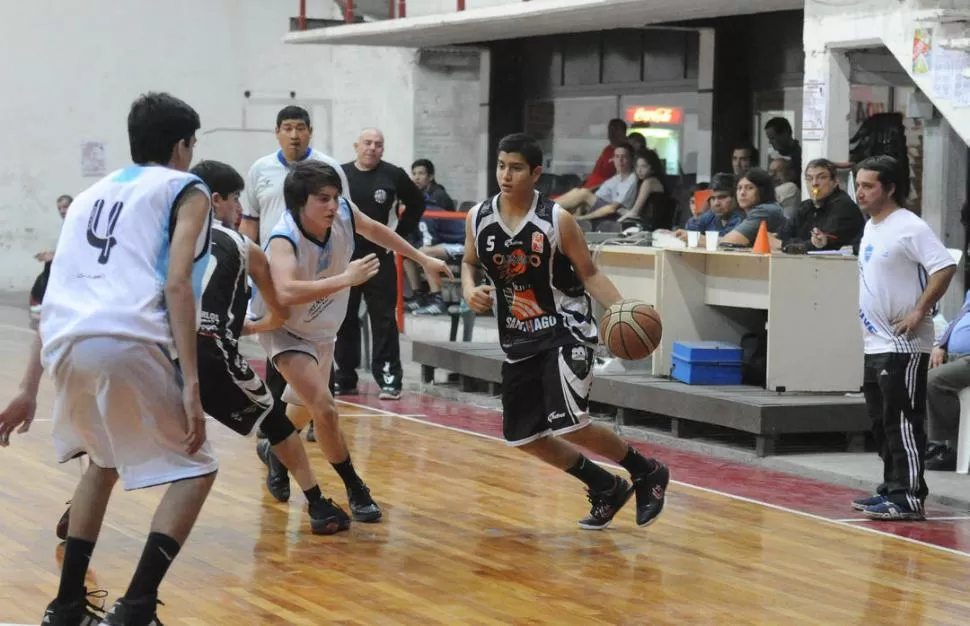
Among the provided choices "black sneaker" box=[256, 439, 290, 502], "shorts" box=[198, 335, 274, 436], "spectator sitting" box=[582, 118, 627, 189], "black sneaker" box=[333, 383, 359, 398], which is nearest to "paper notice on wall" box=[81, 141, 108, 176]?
"spectator sitting" box=[582, 118, 627, 189]

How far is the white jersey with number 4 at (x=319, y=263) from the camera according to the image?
707 centimetres

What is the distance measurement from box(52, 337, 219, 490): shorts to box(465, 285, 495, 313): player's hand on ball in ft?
7.04

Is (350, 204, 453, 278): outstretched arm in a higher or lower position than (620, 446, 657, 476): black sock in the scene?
higher

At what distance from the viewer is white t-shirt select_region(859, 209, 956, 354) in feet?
24.6

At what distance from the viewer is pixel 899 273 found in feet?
24.8

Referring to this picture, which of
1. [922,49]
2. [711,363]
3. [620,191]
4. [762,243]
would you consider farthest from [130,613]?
[620,191]

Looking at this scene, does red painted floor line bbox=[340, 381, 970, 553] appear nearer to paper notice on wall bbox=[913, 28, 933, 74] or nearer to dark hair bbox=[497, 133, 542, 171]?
dark hair bbox=[497, 133, 542, 171]

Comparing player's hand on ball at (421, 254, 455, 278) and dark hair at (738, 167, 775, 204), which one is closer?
player's hand on ball at (421, 254, 455, 278)

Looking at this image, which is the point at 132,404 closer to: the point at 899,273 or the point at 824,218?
the point at 899,273

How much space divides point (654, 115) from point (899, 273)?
10.2 m

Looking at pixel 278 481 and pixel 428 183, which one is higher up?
pixel 428 183

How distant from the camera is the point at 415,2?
19266 millimetres

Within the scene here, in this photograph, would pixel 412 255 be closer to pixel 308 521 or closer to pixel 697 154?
pixel 308 521

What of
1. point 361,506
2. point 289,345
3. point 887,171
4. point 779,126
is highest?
point 779,126
